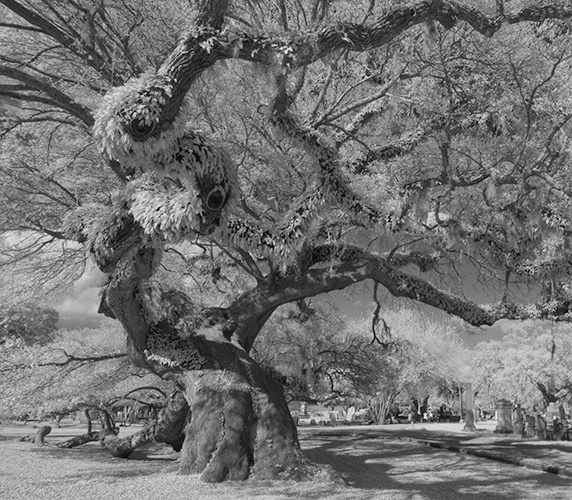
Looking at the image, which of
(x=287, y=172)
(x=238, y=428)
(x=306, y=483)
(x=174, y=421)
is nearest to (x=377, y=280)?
(x=287, y=172)

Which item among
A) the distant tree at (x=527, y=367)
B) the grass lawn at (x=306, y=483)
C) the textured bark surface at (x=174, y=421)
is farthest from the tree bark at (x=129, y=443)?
the distant tree at (x=527, y=367)

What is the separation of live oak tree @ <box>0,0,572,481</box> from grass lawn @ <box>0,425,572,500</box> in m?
0.93

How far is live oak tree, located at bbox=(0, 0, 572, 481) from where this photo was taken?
271 inches

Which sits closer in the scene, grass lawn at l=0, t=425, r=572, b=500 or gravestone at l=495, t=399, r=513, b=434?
grass lawn at l=0, t=425, r=572, b=500

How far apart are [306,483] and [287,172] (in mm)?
6140

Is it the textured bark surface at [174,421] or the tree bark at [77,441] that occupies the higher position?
the textured bark surface at [174,421]

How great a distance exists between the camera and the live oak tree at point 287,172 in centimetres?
689

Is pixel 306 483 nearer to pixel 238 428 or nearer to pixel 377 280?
pixel 238 428

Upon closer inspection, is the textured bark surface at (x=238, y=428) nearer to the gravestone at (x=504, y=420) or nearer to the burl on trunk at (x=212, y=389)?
the burl on trunk at (x=212, y=389)

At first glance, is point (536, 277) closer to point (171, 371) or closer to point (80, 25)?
point (171, 371)

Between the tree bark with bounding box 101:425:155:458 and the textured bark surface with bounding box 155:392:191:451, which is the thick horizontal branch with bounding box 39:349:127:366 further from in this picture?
the textured bark surface with bounding box 155:392:191:451

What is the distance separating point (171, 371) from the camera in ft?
35.5

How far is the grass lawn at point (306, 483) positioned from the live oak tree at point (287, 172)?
0.93 meters

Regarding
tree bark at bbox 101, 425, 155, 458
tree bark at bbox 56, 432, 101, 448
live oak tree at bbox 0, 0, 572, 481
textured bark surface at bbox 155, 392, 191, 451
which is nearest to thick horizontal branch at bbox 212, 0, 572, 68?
live oak tree at bbox 0, 0, 572, 481
